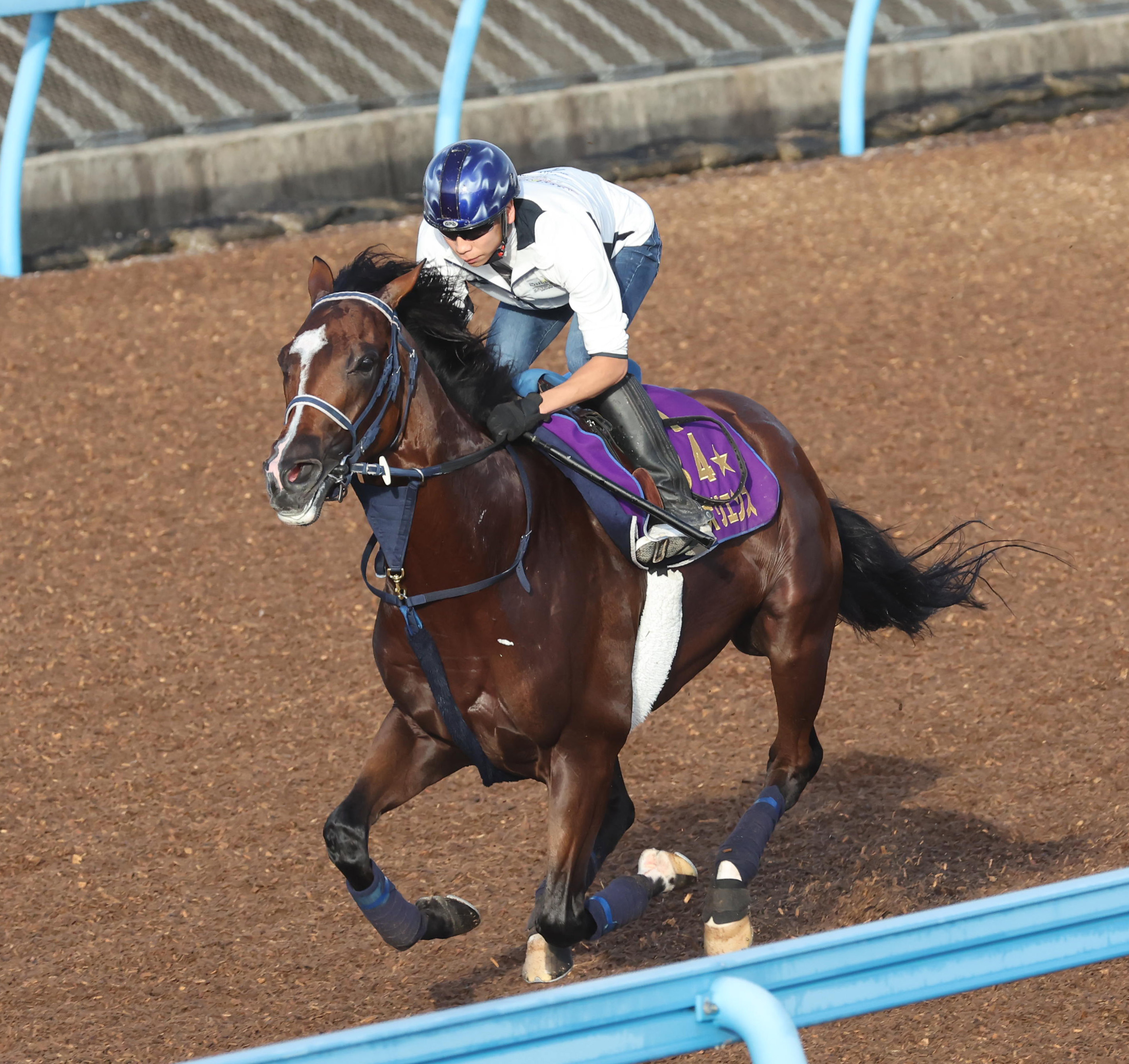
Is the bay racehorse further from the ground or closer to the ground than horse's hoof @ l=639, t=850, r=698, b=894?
further from the ground

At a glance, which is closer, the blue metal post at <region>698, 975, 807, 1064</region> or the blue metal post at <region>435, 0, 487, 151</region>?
the blue metal post at <region>698, 975, 807, 1064</region>

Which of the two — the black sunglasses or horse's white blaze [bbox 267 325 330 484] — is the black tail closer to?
the black sunglasses

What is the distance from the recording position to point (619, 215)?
446 cm

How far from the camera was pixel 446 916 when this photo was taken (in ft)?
13.6

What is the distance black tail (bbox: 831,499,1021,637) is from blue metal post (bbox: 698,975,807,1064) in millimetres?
3014

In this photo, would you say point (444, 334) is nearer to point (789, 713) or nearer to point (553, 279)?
point (553, 279)

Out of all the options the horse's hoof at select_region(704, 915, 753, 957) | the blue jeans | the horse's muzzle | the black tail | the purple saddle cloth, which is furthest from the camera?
the black tail

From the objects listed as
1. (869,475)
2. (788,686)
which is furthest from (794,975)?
(869,475)

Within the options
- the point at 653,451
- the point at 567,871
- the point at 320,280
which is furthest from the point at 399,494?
the point at 567,871

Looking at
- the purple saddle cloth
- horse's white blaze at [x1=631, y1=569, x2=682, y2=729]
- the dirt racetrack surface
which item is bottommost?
the dirt racetrack surface

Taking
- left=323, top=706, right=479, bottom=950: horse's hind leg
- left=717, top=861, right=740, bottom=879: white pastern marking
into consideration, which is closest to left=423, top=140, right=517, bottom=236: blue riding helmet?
left=323, top=706, right=479, bottom=950: horse's hind leg

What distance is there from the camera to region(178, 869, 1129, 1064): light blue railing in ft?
6.64

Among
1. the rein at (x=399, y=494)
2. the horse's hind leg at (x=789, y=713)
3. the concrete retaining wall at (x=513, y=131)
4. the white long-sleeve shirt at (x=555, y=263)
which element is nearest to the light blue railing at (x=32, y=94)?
the concrete retaining wall at (x=513, y=131)

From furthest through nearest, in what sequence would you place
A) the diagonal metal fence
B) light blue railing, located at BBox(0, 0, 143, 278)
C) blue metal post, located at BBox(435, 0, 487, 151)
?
the diagonal metal fence → blue metal post, located at BBox(435, 0, 487, 151) → light blue railing, located at BBox(0, 0, 143, 278)
